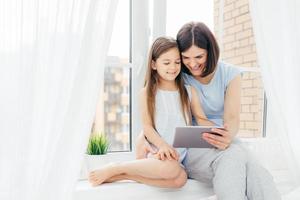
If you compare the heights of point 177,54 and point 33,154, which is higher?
point 177,54

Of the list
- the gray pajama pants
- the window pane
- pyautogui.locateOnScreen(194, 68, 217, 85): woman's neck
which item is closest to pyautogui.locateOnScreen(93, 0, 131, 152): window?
the window pane

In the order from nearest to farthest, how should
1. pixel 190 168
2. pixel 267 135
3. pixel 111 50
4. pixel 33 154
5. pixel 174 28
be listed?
pixel 33 154 → pixel 190 168 → pixel 111 50 → pixel 174 28 → pixel 267 135

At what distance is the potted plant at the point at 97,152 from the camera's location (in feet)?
5.82

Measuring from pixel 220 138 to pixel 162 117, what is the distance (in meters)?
0.28

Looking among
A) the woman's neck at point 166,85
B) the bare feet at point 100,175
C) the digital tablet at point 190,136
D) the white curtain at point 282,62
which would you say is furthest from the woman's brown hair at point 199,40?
the bare feet at point 100,175

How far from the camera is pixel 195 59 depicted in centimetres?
174

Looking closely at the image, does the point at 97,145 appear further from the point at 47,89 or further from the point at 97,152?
the point at 47,89

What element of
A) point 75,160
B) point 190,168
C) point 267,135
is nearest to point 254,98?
point 267,135

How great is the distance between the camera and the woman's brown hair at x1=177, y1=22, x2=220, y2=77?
173 centimetres

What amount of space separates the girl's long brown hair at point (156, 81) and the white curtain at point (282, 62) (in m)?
0.43

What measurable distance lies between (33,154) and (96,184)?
1.23ft

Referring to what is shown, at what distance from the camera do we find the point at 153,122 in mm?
1700

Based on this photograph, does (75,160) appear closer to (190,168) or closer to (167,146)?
(167,146)

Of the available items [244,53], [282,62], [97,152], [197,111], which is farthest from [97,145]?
[244,53]
